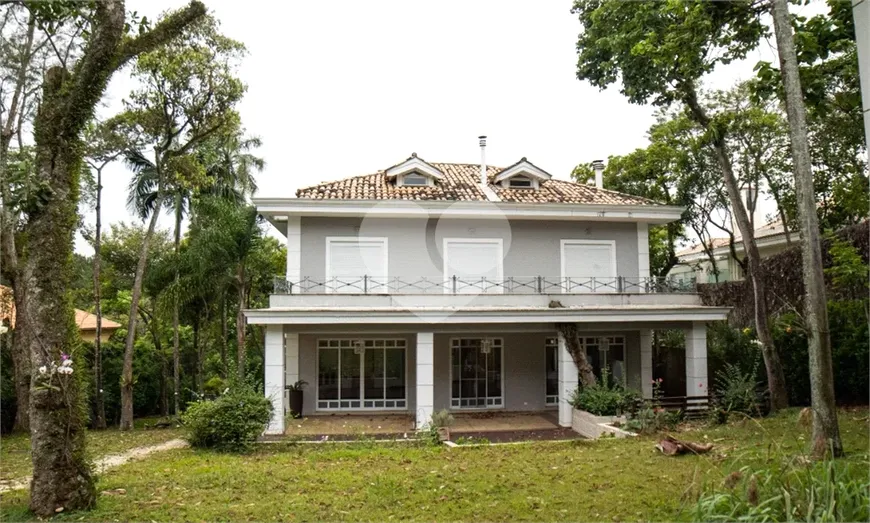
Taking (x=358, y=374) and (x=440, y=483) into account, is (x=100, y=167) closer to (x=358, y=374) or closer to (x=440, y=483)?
(x=358, y=374)

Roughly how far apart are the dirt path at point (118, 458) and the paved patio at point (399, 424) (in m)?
2.74

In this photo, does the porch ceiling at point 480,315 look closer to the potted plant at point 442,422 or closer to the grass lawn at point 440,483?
the potted plant at point 442,422

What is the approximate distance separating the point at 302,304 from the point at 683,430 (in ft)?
31.3

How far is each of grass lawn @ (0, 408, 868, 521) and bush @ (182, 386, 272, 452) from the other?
742 millimetres

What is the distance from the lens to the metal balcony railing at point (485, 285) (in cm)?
1727

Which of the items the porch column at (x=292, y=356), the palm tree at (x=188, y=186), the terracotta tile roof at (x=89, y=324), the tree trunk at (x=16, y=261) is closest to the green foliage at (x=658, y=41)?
the porch column at (x=292, y=356)

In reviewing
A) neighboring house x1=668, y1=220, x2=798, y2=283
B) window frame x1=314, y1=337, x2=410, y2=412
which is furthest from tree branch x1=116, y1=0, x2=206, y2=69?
neighboring house x1=668, y1=220, x2=798, y2=283

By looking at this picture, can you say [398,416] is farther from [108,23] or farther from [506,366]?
[108,23]

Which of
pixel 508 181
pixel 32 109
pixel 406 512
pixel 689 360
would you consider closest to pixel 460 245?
pixel 508 181

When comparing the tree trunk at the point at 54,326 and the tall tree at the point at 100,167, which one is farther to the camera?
the tall tree at the point at 100,167

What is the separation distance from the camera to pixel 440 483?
26.9ft

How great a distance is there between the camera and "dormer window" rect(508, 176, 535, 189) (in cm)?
1983

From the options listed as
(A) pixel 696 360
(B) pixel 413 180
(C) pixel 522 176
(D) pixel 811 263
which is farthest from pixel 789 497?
(C) pixel 522 176

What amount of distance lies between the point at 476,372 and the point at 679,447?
30.7 ft
